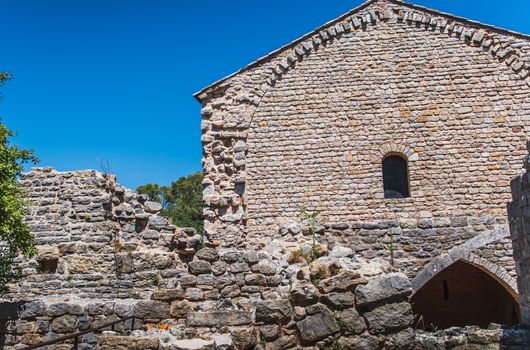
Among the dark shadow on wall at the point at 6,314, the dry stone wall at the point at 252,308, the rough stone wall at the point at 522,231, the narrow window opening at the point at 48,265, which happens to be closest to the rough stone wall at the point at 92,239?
the narrow window opening at the point at 48,265

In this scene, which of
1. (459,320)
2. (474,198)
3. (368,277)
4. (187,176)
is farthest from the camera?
(187,176)

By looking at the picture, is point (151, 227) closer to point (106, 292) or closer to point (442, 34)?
point (106, 292)

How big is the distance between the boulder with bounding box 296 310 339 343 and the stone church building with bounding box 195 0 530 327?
18.4 ft

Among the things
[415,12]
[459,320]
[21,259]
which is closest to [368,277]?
[21,259]

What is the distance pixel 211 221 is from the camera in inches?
461

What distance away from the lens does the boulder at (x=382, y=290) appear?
5.20m

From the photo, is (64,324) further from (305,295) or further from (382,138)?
(382,138)

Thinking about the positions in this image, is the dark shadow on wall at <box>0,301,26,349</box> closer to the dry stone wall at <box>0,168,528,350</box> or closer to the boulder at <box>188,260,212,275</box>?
the dry stone wall at <box>0,168,528,350</box>

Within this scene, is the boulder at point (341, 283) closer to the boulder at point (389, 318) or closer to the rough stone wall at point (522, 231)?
the boulder at point (389, 318)

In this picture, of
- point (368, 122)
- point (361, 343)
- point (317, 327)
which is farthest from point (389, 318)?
point (368, 122)

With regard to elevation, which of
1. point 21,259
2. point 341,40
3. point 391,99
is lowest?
point 21,259

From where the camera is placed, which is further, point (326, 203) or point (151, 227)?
point (326, 203)

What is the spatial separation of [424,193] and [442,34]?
4.38 m

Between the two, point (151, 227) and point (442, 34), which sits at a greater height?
point (442, 34)
